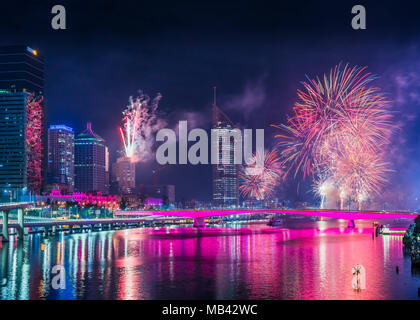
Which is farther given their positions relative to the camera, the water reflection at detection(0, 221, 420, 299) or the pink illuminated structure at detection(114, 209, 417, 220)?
the pink illuminated structure at detection(114, 209, 417, 220)

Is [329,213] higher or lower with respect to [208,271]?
higher

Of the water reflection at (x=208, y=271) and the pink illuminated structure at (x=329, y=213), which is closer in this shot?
the water reflection at (x=208, y=271)

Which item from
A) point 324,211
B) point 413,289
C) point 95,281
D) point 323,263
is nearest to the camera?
point 413,289

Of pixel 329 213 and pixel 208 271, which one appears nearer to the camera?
pixel 208 271

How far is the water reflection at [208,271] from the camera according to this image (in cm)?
5512

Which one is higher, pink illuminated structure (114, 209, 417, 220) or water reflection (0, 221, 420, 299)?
pink illuminated structure (114, 209, 417, 220)

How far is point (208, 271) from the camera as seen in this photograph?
234ft

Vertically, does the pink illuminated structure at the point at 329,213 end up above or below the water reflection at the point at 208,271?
above

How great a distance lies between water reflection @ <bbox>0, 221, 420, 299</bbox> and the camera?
181 feet
